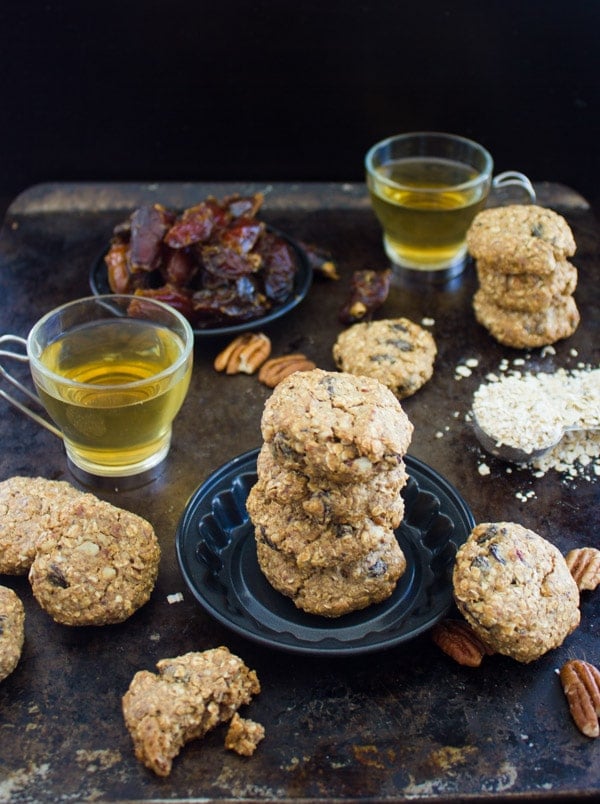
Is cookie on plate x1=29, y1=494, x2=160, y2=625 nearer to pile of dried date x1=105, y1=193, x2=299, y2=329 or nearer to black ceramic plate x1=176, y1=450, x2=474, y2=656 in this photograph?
black ceramic plate x1=176, y1=450, x2=474, y2=656

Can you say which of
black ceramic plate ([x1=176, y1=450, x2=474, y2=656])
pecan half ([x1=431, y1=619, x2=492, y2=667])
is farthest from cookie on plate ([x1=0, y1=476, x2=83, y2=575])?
pecan half ([x1=431, y1=619, x2=492, y2=667])

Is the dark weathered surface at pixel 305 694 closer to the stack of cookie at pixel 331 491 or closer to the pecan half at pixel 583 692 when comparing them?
the pecan half at pixel 583 692

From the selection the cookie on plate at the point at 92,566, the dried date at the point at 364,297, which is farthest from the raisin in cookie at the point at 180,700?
the dried date at the point at 364,297

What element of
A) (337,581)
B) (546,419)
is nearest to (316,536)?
(337,581)

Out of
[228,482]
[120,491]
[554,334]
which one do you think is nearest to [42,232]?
[120,491]

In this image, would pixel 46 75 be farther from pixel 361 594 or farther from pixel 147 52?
pixel 361 594
